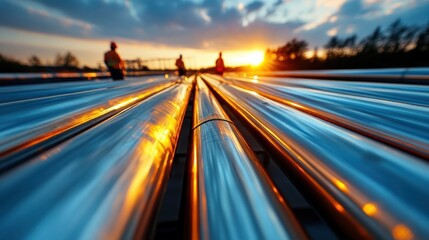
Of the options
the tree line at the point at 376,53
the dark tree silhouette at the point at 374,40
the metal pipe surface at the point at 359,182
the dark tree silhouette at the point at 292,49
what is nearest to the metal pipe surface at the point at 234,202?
the metal pipe surface at the point at 359,182

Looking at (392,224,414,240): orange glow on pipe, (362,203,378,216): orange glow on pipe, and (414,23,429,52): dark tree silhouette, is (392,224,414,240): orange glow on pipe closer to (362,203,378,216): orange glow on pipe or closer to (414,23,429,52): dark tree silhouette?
(362,203,378,216): orange glow on pipe

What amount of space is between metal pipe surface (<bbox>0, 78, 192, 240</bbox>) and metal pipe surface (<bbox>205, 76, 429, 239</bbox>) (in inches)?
9.2

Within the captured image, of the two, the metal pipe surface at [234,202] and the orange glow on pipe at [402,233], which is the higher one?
the orange glow on pipe at [402,233]

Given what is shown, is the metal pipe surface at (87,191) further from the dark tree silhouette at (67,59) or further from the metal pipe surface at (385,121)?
the dark tree silhouette at (67,59)

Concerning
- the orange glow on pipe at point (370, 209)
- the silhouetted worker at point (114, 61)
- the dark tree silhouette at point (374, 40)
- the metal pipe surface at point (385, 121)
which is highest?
the dark tree silhouette at point (374, 40)

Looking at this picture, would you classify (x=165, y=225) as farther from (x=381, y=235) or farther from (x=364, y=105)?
(x=364, y=105)

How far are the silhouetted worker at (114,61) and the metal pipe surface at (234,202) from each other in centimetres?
466

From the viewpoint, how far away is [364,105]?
0.66m

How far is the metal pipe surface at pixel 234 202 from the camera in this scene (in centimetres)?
23

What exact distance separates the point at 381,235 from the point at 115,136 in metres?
0.47

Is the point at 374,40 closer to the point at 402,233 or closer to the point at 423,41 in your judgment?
the point at 423,41

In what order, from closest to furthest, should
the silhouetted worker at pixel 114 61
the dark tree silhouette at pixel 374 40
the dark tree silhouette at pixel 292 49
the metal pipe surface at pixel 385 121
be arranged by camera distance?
the metal pipe surface at pixel 385 121 → the silhouetted worker at pixel 114 61 → the dark tree silhouette at pixel 374 40 → the dark tree silhouette at pixel 292 49

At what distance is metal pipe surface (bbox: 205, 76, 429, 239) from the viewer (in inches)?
8.0

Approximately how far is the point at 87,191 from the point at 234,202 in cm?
20
